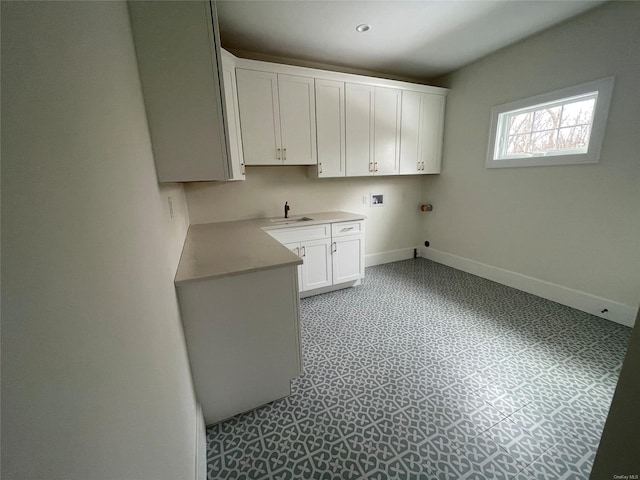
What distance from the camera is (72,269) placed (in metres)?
0.33

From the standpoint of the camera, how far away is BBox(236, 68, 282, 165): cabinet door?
243 centimetres

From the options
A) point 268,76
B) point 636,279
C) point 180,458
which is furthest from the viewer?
point 268,76

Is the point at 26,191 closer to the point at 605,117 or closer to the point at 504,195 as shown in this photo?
the point at 605,117

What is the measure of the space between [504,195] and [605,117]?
39.7 inches

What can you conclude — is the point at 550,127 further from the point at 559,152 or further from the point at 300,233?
the point at 300,233

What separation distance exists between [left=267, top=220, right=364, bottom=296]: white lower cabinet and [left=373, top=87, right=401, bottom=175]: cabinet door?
0.94 meters

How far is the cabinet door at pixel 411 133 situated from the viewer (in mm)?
3266

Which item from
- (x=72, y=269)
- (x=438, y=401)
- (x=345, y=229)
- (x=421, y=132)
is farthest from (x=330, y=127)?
(x=72, y=269)

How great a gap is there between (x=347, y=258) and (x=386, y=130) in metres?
1.74

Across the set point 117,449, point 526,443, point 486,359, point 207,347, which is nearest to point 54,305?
point 117,449

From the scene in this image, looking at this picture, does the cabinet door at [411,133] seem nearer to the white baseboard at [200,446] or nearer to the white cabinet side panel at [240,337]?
the white cabinet side panel at [240,337]

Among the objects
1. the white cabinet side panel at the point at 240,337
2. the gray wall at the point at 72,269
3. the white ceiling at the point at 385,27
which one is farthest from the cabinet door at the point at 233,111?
the gray wall at the point at 72,269

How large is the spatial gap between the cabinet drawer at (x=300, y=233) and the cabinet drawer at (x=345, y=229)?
0.25ft

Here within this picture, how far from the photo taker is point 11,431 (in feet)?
0.66
